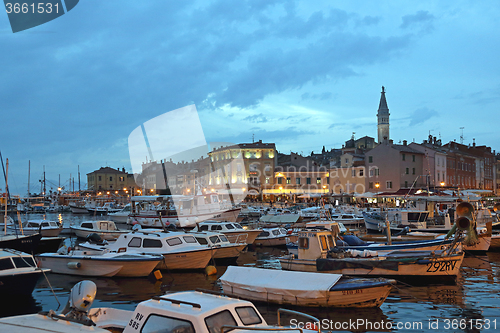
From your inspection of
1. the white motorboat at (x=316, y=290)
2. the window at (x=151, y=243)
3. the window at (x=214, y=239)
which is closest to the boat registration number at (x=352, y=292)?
the white motorboat at (x=316, y=290)

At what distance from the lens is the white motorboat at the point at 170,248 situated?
18438 millimetres

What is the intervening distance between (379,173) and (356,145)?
112ft

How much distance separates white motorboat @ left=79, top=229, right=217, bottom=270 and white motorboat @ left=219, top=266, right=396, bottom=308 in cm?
606

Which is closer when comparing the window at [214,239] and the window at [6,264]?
the window at [6,264]

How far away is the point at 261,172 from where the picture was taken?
86.6 meters

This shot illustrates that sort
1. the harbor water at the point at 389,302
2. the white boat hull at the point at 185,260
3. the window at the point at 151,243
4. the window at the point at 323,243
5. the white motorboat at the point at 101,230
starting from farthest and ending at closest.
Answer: the white motorboat at the point at 101,230
the window at the point at 151,243
the white boat hull at the point at 185,260
the window at the point at 323,243
the harbor water at the point at 389,302

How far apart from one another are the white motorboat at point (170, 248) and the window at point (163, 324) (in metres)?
12.1

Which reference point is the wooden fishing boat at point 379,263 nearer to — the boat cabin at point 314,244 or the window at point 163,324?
the boat cabin at point 314,244

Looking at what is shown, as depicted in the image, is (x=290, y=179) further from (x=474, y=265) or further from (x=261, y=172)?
(x=474, y=265)

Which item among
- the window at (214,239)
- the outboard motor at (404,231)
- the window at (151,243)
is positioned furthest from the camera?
the outboard motor at (404,231)

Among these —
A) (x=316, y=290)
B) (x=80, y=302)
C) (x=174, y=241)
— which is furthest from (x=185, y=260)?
(x=80, y=302)

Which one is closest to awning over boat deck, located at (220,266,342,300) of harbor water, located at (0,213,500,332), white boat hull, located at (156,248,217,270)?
harbor water, located at (0,213,500,332)

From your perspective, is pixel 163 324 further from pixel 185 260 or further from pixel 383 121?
pixel 383 121

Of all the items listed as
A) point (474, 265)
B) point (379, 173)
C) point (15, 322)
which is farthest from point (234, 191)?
point (15, 322)
